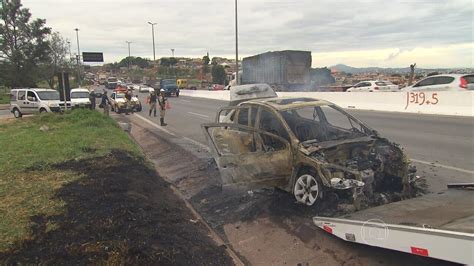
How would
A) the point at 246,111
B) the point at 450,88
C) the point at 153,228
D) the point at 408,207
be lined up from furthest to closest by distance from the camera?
the point at 450,88, the point at 246,111, the point at 153,228, the point at 408,207

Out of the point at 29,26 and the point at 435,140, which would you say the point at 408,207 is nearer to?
the point at 435,140

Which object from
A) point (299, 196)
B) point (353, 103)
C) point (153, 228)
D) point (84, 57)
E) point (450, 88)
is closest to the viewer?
point (153, 228)

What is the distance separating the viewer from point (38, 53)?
161 ft

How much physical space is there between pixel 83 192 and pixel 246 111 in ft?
9.71

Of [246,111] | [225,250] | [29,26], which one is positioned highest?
[29,26]

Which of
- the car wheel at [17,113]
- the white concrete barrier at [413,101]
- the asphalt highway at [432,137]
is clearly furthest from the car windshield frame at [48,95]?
the white concrete barrier at [413,101]

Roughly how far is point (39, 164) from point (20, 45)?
4676 centimetres

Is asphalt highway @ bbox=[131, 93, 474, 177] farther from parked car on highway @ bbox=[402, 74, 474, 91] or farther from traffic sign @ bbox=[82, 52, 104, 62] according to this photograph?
traffic sign @ bbox=[82, 52, 104, 62]

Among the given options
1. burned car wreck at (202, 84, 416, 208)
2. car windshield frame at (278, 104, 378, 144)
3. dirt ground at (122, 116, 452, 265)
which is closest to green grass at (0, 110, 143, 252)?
dirt ground at (122, 116, 452, 265)

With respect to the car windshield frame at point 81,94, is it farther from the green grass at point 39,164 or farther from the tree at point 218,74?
the tree at point 218,74

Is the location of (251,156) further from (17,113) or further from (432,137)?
(17,113)

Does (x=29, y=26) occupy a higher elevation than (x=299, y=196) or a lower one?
higher

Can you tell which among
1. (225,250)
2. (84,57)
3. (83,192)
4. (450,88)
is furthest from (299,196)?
(84,57)

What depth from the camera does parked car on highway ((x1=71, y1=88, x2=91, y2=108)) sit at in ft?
88.0
